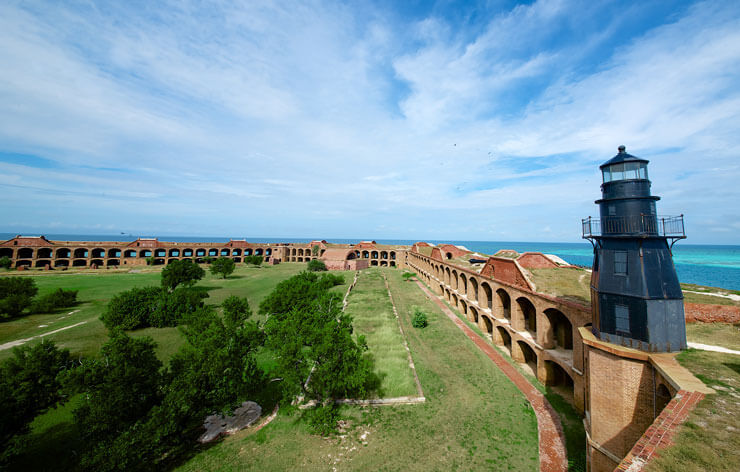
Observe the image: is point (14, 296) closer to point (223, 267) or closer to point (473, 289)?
→ point (223, 267)

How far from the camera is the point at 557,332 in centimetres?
1983

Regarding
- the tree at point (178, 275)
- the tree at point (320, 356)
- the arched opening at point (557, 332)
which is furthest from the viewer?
the tree at point (178, 275)

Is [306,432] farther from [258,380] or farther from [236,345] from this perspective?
[236,345]

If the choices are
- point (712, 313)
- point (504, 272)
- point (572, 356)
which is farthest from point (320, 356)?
point (712, 313)

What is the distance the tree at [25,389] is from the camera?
9.82m

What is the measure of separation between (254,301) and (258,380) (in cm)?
2696

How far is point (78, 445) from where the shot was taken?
12648mm

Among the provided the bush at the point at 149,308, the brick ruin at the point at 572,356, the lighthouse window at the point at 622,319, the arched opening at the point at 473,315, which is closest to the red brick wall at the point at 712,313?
the brick ruin at the point at 572,356

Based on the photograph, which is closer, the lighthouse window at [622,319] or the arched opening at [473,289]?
the lighthouse window at [622,319]

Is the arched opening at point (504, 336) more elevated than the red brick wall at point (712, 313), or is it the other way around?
the red brick wall at point (712, 313)

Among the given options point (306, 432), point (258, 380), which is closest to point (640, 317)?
point (306, 432)

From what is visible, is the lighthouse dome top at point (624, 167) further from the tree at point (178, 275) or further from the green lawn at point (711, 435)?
the tree at point (178, 275)

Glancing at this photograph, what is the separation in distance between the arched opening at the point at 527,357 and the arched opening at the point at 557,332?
249cm

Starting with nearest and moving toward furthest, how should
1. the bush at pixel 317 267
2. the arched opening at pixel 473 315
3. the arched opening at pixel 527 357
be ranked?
the arched opening at pixel 527 357, the arched opening at pixel 473 315, the bush at pixel 317 267
